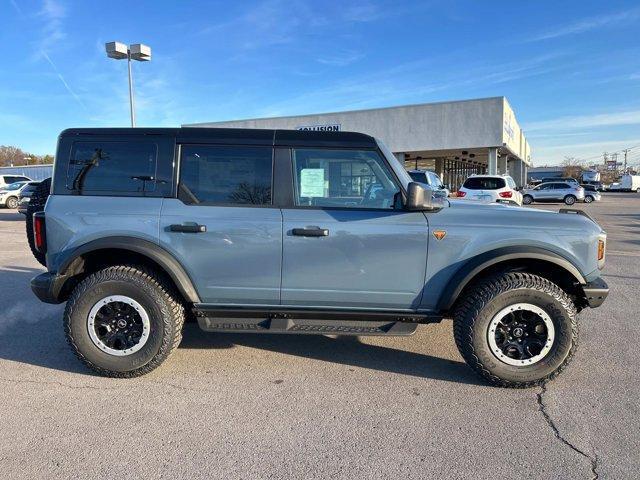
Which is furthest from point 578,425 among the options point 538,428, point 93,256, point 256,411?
point 93,256

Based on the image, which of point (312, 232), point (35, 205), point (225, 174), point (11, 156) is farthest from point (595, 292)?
point (11, 156)

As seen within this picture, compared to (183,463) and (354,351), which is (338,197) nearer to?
(354,351)

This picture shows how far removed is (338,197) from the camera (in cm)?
361

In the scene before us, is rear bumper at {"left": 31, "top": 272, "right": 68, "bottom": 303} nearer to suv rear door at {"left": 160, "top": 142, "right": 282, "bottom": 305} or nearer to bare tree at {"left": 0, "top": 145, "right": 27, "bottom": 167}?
suv rear door at {"left": 160, "top": 142, "right": 282, "bottom": 305}

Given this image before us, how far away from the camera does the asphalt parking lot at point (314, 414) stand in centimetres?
260

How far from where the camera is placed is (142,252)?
350 cm

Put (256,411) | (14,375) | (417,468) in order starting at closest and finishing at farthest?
1. (417,468)
2. (256,411)
3. (14,375)

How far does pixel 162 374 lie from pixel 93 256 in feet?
3.74

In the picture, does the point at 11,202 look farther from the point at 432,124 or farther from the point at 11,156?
the point at 11,156

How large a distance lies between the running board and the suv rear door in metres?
0.12

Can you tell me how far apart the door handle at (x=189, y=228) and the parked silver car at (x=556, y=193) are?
30691mm

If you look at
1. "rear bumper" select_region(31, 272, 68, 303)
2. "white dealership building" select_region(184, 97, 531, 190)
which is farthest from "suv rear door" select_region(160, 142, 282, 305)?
"white dealership building" select_region(184, 97, 531, 190)

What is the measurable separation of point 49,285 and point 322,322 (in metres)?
2.21

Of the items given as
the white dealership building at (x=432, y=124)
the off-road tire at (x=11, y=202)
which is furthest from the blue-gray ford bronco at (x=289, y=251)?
the white dealership building at (x=432, y=124)
